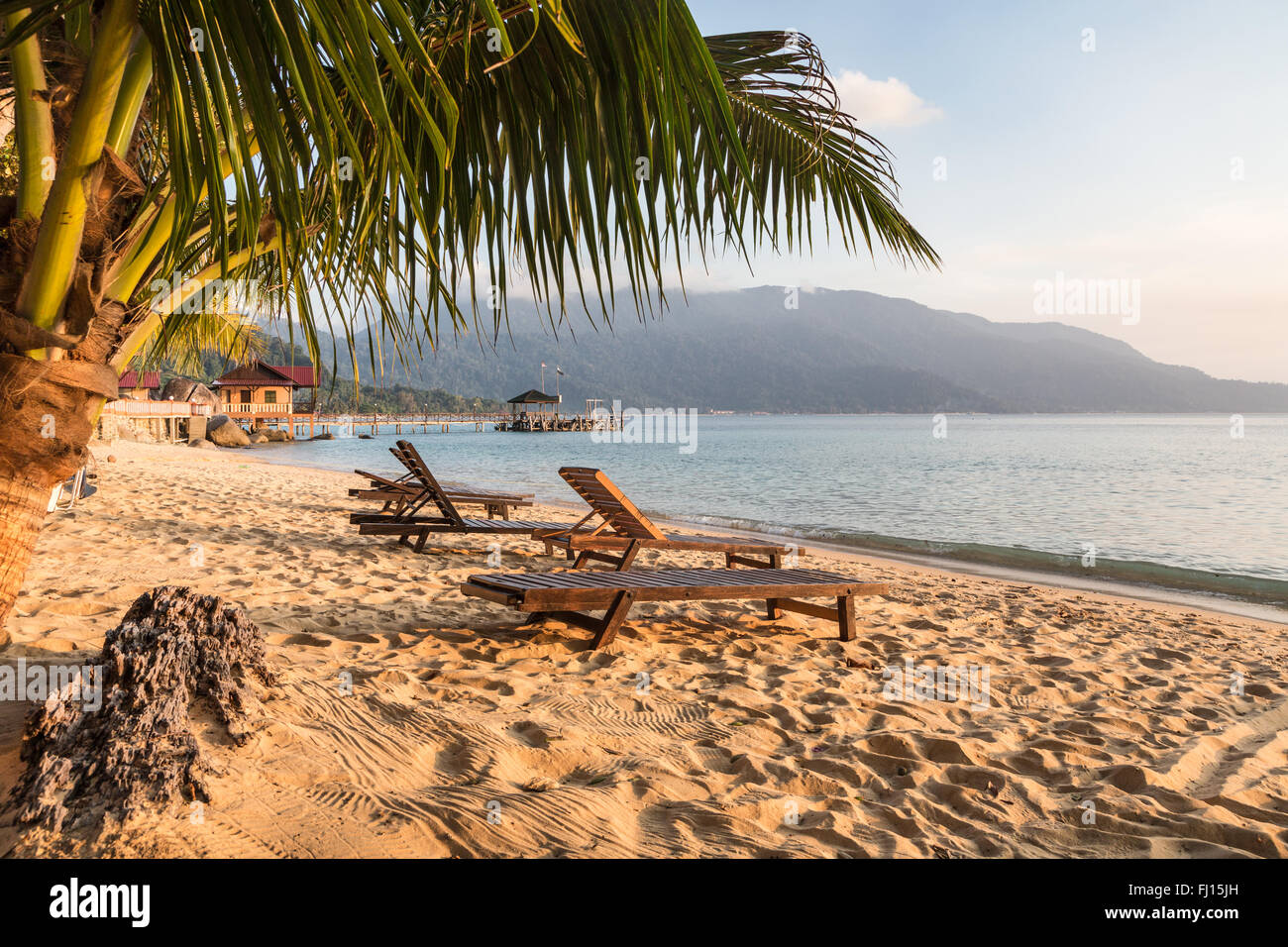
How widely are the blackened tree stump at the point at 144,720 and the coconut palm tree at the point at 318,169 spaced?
38cm

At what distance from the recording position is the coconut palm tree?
1322 mm

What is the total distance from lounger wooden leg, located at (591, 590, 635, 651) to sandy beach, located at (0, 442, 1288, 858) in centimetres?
15

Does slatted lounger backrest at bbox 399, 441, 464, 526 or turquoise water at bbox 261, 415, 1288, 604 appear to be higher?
slatted lounger backrest at bbox 399, 441, 464, 526

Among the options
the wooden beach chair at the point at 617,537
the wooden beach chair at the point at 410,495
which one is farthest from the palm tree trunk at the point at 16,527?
the wooden beach chair at the point at 410,495

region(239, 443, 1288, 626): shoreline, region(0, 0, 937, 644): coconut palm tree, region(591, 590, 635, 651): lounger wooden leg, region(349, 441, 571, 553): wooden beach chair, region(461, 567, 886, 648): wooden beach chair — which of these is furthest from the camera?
region(239, 443, 1288, 626): shoreline

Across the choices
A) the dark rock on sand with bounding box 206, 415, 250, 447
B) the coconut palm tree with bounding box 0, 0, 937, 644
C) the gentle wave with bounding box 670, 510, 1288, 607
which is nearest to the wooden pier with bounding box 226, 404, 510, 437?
the dark rock on sand with bounding box 206, 415, 250, 447

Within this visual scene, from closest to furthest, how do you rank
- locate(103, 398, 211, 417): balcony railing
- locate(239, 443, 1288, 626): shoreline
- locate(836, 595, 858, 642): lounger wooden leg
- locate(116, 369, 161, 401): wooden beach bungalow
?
locate(116, 369, 161, 401): wooden beach bungalow
locate(836, 595, 858, 642): lounger wooden leg
locate(239, 443, 1288, 626): shoreline
locate(103, 398, 211, 417): balcony railing

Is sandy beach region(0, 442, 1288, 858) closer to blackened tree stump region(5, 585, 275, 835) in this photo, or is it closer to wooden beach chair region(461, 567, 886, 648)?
blackened tree stump region(5, 585, 275, 835)

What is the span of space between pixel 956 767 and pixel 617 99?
253cm

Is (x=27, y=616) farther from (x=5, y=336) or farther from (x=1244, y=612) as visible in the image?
(x=1244, y=612)

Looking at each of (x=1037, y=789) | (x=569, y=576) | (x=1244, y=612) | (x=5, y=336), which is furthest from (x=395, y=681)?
(x=1244, y=612)

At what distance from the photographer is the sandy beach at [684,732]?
217cm

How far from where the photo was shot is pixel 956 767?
295 centimetres
